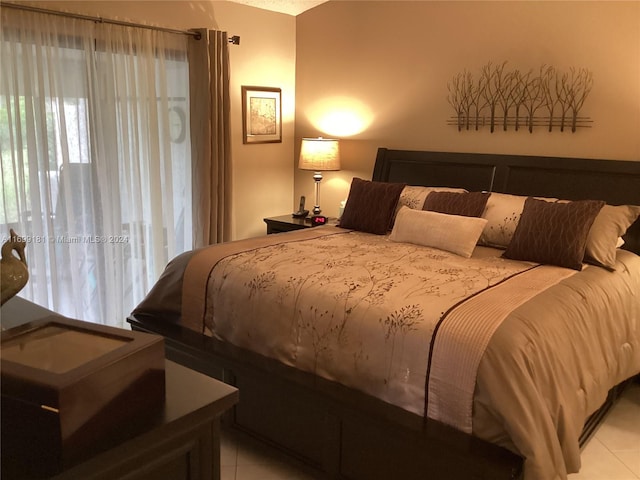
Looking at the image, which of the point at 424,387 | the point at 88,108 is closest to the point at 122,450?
the point at 424,387

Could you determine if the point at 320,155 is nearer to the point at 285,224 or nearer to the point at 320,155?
the point at 320,155

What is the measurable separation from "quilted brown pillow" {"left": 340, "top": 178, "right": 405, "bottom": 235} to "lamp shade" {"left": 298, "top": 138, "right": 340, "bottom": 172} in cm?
71

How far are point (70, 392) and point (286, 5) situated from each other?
14.4 feet

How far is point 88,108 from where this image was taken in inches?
136

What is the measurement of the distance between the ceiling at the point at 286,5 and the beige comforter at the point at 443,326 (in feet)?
7.68

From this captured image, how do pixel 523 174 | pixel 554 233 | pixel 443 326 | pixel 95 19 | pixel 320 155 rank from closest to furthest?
pixel 443 326, pixel 554 233, pixel 95 19, pixel 523 174, pixel 320 155

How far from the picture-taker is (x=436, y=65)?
4137 mm

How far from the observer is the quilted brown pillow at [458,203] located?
3.36 metres

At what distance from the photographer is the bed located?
1.94 metres

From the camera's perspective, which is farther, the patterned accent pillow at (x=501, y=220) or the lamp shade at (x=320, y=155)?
the lamp shade at (x=320, y=155)

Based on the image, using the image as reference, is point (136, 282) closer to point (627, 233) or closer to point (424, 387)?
point (424, 387)

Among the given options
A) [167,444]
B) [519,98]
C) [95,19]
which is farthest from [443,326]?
[95,19]

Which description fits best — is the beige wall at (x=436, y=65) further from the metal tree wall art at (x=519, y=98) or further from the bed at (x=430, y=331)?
the bed at (x=430, y=331)

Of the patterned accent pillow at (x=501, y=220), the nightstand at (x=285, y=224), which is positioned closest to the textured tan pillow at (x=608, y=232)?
the patterned accent pillow at (x=501, y=220)
